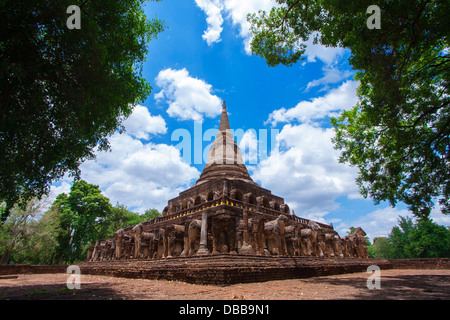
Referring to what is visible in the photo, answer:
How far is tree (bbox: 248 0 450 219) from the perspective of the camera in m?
7.77

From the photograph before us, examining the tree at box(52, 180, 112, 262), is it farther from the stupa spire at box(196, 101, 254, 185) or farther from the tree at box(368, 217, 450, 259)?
the tree at box(368, 217, 450, 259)

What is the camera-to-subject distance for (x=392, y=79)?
873 centimetres

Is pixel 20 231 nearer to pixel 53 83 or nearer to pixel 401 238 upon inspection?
pixel 53 83

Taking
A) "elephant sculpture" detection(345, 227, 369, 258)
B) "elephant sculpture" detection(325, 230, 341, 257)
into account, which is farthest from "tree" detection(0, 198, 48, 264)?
"elephant sculpture" detection(345, 227, 369, 258)

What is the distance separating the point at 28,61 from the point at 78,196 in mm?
29186

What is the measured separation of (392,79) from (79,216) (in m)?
33.8

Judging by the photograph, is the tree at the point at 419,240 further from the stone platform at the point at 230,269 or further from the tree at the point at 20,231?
the tree at the point at 20,231

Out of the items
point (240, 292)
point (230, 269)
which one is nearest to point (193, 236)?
point (230, 269)

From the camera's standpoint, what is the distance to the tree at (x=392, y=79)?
7770 millimetres

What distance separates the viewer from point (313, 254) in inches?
639

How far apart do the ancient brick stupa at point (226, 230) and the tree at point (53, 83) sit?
308 inches

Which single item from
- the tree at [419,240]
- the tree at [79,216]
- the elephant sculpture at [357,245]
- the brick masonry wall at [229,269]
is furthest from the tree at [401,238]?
the tree at [79,216]

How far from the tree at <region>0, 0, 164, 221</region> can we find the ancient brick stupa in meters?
7.82
